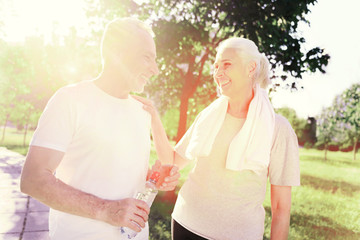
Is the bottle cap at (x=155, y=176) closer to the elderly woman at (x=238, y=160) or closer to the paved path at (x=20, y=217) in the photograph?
the elderly woman at (x=238, y=160)

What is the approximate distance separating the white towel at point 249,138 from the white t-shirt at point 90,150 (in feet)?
2.22

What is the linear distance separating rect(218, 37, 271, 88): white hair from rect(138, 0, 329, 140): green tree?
11.0 feet

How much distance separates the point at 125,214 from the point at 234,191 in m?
0.97

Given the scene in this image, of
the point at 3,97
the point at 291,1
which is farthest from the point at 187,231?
the point at 3,97

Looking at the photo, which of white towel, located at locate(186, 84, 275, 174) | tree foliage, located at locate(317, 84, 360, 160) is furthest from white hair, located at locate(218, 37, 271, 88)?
tree foliage, located at locate(317, 84, 360, 160)

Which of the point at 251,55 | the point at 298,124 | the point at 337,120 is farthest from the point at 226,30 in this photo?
the point at 298,124

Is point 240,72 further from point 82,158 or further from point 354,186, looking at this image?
point 354,186

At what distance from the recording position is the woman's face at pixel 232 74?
2518mm

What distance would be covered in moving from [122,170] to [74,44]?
21859 mm

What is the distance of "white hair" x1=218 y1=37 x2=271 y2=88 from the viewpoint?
2.52m

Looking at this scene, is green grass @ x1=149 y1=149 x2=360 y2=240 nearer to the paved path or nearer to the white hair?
the paved path

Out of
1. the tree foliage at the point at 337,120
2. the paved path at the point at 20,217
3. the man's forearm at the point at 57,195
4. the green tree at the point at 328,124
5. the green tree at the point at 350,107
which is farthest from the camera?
the green tree at the point at 328,124

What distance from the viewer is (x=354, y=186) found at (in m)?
16.8

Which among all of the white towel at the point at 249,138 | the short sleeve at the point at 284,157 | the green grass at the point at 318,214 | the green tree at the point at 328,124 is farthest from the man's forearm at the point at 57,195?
the green tree at the point at 328,124
